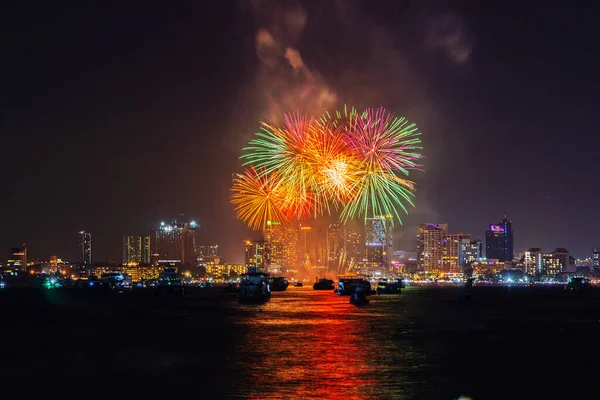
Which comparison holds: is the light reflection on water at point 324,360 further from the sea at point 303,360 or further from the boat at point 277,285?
the boat at point 277,285

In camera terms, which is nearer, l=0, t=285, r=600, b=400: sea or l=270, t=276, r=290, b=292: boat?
l=0, t=285, r=600, b=400: sea

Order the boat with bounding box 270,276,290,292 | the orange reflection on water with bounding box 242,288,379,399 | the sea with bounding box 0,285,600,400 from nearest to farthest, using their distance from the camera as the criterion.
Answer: the orange reflection on water with bounding box 242,288,379,399, the sea with bounding box 0,285,600,400, the boat with bounding box 270,276,290,292

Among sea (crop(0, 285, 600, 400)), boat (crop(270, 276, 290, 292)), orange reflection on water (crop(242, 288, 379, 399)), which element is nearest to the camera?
orange reflection on water (crop(242, 288, 379, 399))

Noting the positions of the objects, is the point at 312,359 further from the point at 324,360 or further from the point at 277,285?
the point at 277,285

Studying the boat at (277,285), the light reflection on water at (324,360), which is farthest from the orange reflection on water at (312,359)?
the boat at (277,285)

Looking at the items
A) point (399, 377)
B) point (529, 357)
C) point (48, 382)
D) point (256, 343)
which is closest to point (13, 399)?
point (48, 382)

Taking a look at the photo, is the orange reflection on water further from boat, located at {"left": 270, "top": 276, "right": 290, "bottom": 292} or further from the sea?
boat, located at {"left": 270, "top": 276, "right": 290, "bottom": 292}

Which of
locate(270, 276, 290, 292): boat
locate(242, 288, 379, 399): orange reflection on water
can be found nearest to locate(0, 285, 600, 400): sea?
locate(242, 288, 379, 399): orange reflection on water

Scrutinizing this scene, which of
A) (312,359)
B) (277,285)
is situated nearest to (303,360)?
(312,359)
